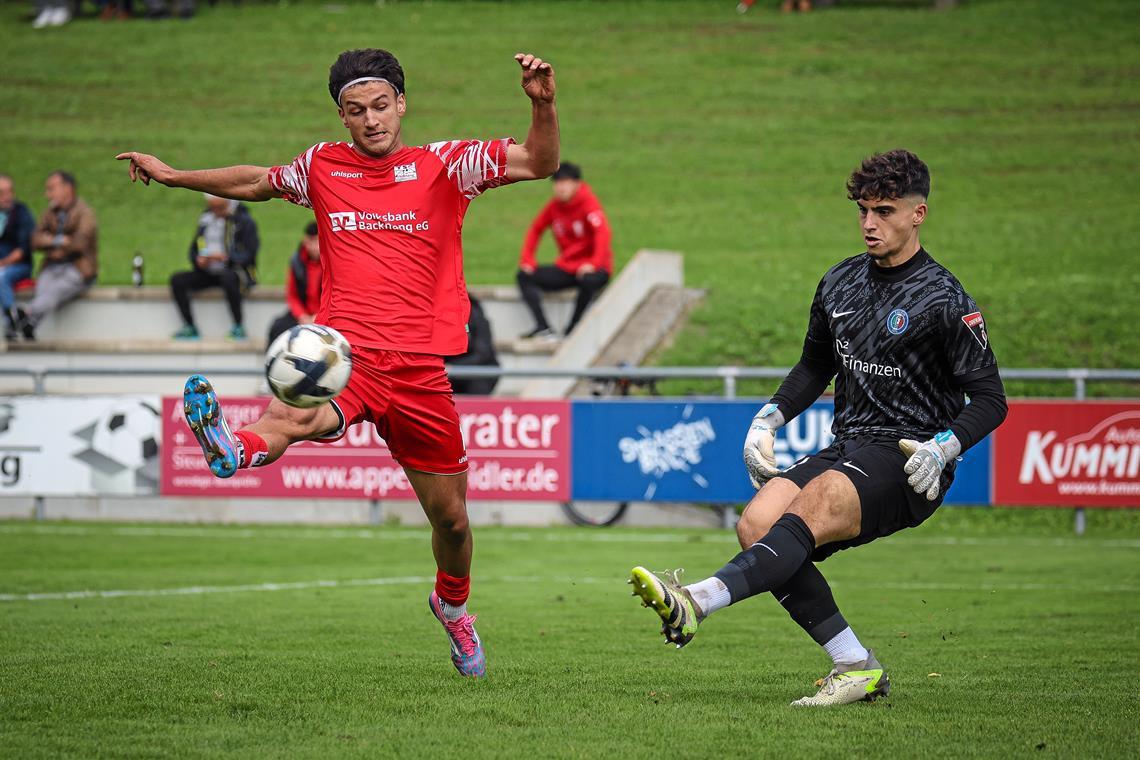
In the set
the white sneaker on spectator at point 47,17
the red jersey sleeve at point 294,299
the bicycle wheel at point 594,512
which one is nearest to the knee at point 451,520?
the bicycle wheel at point 594,512

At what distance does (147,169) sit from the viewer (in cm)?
682

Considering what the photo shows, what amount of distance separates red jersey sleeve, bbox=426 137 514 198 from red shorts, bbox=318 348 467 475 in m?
0.77

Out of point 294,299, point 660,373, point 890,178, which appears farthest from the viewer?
point 294,299

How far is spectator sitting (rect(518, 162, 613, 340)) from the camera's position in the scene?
1803 cm

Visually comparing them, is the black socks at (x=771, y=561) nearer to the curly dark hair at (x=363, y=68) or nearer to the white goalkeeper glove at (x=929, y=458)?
the white goalkeeper glove at (x=929, y=458)

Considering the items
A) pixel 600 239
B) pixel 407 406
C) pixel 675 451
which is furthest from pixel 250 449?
pixel 600 239

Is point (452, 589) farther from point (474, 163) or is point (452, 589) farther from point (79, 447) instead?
point (79, 447)

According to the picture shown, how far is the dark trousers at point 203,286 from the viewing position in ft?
60.7

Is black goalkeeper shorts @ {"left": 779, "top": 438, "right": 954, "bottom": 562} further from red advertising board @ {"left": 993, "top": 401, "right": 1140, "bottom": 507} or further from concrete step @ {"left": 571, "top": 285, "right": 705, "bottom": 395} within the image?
concrete step @ {"left": 571, "top": 285, "right": 705, "bottom": 395}

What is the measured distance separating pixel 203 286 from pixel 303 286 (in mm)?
2068

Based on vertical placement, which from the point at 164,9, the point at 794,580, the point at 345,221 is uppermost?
the point at 164,9

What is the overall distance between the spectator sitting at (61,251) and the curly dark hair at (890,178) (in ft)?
47.0

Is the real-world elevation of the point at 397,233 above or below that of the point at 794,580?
above

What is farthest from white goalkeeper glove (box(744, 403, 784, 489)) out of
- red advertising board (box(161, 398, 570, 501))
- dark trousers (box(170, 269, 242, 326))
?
dark trousers (box(170, 269, 242, 326))
